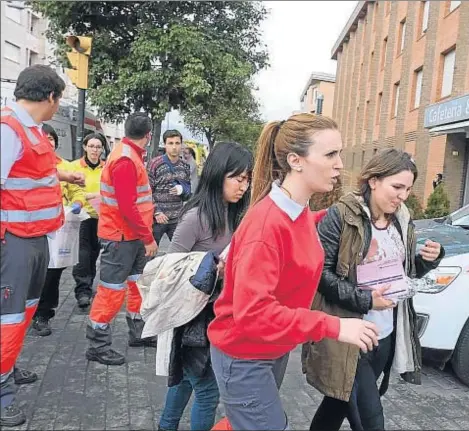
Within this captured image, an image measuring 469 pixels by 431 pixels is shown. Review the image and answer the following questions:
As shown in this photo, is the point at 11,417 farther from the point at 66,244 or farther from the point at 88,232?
the point at 88,232

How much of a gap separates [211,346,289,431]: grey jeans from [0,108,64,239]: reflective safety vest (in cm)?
169

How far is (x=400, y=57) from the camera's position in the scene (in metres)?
26.1

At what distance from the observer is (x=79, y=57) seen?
25.8 feet

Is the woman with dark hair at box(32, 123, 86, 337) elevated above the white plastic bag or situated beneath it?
situated beneath

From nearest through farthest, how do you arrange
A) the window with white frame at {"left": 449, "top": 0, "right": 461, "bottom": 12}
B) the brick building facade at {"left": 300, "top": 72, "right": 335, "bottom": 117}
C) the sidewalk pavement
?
the sidewalk pavement, the window with white frame at {"left": 449, "top": 0, "right": 461, "bottom": 12}, the brick building facade at {"left": 300, "top": 72, "right": 335, "bottom": 117}

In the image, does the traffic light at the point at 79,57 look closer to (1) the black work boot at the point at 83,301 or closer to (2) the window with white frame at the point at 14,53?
(1) the black work boot at the point at 83,301

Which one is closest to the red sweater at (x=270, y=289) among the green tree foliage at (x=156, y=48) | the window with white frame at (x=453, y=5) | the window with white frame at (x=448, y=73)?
the green tree foliage at (x=156, y=48)

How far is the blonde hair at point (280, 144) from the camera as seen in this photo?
201 centimetres

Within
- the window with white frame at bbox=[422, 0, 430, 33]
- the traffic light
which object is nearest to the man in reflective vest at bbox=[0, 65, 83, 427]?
the traffic light

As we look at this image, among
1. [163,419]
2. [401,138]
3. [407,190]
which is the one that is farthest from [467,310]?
[401,138]

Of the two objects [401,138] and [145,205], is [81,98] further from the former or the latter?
[401,138]

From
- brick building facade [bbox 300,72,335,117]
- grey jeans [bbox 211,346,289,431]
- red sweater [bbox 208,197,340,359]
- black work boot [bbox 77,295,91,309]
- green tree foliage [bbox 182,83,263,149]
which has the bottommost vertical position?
black work boot [bbox 77,295,91,309]

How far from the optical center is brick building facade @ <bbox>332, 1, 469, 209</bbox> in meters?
17.0

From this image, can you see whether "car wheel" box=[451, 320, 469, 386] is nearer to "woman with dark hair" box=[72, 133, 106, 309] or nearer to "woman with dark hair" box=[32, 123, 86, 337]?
"woman with dark hair" box=[32, 123, 86, 337]
